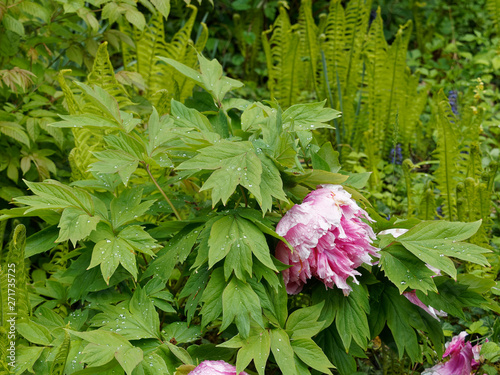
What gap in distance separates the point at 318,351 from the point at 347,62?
6.56 feet

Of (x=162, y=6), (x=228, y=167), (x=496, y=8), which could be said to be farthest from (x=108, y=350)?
(x=496, y=8)

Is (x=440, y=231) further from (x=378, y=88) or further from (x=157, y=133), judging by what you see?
(x=378, y=88)

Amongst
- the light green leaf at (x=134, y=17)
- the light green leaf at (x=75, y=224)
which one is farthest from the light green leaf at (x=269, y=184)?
the light green leaf at (x=134, y=17)

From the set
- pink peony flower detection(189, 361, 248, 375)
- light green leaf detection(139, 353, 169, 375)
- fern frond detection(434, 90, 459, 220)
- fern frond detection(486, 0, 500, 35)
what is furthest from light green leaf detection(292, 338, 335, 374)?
fern frond detection(486, 0, 500, 35)

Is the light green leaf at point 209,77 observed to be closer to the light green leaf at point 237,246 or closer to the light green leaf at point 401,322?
the light green leaf at point 237,246

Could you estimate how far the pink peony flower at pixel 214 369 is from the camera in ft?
2.99

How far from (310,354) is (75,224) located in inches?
22.1

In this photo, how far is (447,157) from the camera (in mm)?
2010

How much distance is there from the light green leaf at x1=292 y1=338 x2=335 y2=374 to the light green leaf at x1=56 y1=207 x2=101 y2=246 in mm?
493

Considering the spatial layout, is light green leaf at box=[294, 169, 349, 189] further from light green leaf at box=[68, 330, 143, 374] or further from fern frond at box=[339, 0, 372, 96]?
fern frond at box=[339, 0, 372, 96]

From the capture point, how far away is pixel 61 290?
1.25m

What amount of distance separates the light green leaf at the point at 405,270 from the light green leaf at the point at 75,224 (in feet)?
2.10

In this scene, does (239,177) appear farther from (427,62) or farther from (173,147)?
(427,62)

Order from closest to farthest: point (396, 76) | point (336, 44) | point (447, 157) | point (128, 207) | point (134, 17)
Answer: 1. point (128, 207)
2. point (134, 17)
3. point (447, 157)
4. point (396, 76)
5. point (336, 44)
